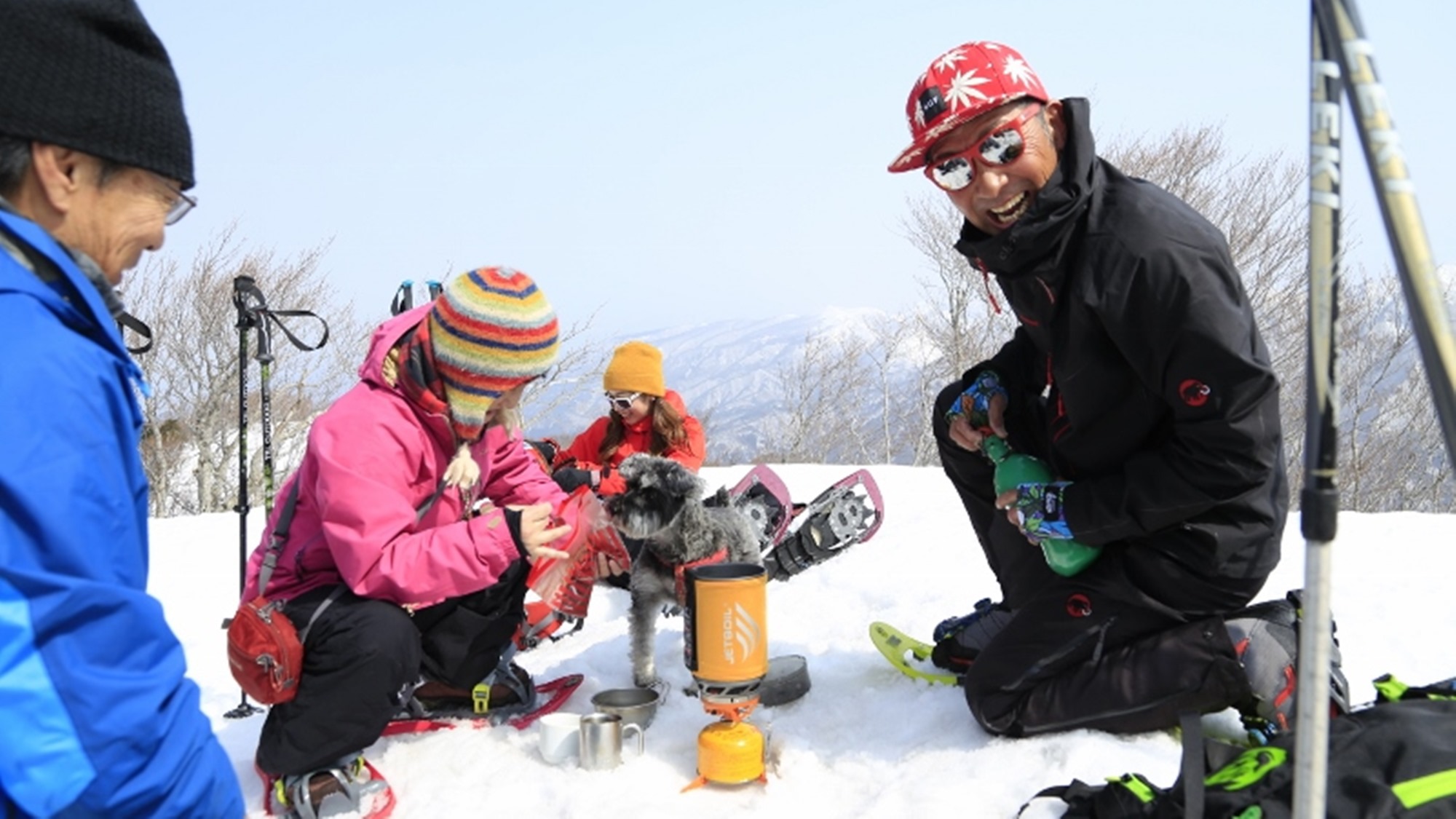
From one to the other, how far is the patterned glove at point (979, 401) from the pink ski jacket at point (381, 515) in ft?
5.44

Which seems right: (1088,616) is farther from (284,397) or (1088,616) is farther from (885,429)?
Result: (885,429)

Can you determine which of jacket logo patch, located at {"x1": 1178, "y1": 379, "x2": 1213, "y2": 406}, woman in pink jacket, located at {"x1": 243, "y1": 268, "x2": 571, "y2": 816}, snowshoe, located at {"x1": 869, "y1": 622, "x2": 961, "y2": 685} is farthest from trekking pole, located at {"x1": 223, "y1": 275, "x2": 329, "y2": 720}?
jacket logo patch, located at {"x1": 1178, "y1": 379, "x2": 1213, "y2": 406}

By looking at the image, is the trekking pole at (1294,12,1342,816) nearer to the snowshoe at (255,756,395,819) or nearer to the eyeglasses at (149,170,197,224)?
the eyeglasses at (149,170,197,224)

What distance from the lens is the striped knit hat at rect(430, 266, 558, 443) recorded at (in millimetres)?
3027

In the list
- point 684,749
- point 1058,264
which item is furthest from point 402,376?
point 1058,264

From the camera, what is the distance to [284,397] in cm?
1795

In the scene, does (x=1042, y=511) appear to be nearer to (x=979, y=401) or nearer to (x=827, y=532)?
(x=979, y=401)

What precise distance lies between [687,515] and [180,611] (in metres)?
4.28

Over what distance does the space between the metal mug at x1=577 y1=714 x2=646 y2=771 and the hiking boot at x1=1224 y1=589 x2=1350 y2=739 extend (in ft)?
6.10

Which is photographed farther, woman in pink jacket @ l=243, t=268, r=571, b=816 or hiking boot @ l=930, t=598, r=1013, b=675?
hiking boot @ l=930, t=598, r=1013, b=675

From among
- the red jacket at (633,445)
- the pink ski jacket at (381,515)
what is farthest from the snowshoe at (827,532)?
the pink ski jacket at (381,515)

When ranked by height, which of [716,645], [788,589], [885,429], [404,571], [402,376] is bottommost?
[885,429]

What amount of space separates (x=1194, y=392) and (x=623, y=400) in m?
3.81

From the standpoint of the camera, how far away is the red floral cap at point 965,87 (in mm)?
2885
